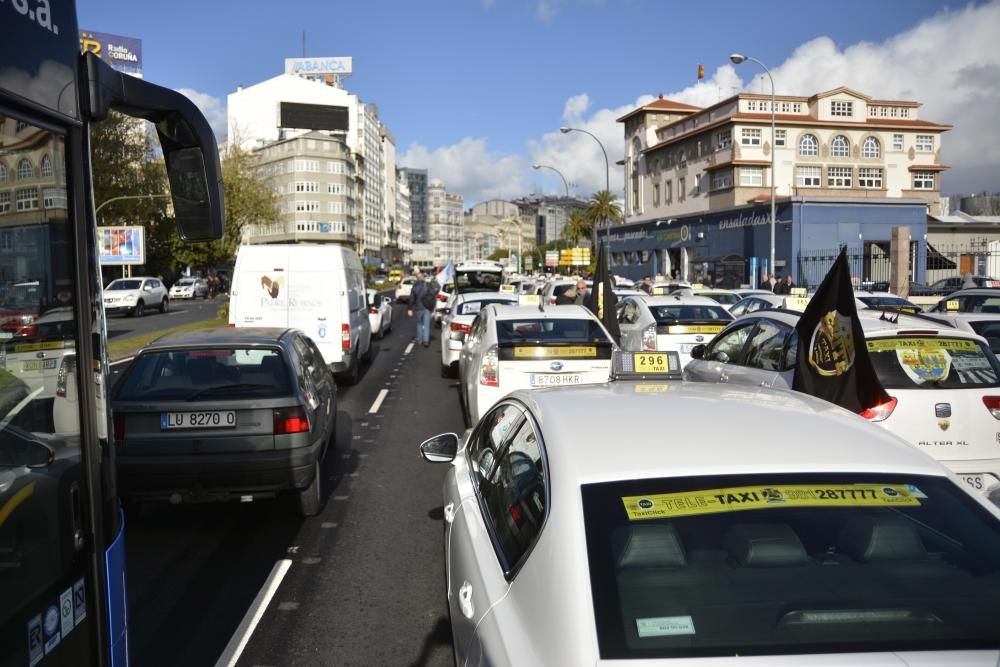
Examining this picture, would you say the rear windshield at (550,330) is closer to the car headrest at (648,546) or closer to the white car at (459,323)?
the white car at (459,323)

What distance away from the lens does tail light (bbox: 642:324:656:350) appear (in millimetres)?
14727

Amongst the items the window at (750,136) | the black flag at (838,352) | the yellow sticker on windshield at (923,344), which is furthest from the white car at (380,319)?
the window at (750,136)

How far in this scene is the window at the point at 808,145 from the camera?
56.8 meters

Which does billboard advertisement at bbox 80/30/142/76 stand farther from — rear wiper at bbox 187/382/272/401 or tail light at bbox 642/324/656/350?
rear wiper at bbox 187/382/272/401

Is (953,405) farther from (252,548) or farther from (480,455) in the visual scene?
(252,548)

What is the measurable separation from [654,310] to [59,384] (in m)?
13.5

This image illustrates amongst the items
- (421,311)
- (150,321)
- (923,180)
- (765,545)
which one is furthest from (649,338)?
(923,180)

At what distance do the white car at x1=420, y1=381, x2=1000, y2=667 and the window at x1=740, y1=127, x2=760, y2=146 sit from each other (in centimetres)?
5614

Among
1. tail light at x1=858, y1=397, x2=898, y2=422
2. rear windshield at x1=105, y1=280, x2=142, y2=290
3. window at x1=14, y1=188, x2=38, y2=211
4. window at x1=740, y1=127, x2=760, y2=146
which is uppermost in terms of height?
window at x1=740, y1=127, x2=760, y2=146

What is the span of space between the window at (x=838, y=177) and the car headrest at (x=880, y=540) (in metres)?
59.0

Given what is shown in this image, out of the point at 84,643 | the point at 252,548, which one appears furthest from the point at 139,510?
the point at 84,643

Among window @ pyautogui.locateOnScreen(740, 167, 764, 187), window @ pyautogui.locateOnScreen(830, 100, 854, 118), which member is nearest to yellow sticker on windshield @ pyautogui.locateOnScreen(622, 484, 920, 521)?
window @ pyautogui.locateOnScreen(740, 167, 764, 187)

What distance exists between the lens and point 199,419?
6.57 metres

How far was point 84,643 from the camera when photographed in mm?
2607
